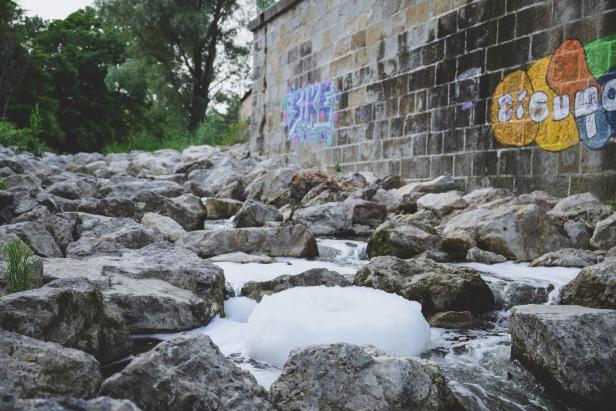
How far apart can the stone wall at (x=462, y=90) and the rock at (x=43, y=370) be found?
476 centimetres

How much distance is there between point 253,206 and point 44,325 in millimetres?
3743

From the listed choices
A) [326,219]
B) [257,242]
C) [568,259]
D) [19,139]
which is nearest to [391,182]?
[326,219]

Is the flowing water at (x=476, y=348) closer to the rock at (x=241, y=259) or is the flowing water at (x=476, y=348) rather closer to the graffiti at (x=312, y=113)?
the rock at (x=241, y=259)

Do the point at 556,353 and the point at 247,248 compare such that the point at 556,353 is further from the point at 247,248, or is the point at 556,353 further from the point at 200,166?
the point at 200,166

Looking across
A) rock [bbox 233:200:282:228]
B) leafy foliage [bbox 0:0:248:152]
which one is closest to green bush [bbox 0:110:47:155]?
leafy foliage [bbox 0:0:248:152]

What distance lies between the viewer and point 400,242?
424cm

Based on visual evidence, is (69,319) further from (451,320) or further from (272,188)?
(272,188)

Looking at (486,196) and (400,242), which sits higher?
(486,196)

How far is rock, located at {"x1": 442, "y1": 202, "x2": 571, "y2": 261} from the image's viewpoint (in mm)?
4113

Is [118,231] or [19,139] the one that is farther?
[19,139]

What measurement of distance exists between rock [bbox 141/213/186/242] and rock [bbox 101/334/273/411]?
2.93 metres

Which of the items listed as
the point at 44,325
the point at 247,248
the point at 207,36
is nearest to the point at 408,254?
the point at 247,248

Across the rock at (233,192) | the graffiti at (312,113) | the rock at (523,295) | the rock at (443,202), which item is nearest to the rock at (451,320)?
the rock at (523,295)

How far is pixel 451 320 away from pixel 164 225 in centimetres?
297
